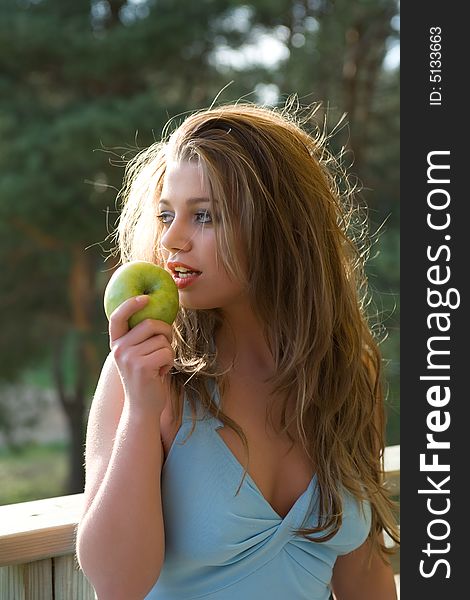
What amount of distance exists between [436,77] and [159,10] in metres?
7.67

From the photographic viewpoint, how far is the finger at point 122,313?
1415mm

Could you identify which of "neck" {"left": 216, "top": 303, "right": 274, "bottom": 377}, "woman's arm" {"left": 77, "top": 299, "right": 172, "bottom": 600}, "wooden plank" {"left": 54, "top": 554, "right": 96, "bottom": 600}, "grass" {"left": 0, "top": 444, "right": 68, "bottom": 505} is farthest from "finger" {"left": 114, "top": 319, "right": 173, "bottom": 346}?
"grass" {"left": 0, "top": 444, "right": 68, "bottom": 505}

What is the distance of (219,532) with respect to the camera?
56.2 inches

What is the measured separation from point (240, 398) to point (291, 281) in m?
0.22

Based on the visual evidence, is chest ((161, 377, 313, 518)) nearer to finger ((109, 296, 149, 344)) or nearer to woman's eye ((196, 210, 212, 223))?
finger ((109, 296, 149, 344))

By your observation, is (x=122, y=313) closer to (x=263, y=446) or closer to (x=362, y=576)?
(x=263, y=446)

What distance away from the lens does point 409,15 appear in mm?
1967

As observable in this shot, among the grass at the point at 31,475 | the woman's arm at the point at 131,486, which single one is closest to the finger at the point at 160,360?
the woman's arm at the point at 131,486

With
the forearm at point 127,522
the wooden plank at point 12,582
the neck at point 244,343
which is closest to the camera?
the forearm at point 127,522

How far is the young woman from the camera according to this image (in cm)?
140

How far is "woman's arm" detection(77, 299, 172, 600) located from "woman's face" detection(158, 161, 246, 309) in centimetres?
10

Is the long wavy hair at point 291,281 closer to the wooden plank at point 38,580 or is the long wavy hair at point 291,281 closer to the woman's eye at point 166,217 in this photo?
the woman's eye at point 166,217

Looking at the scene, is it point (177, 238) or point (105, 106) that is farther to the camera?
point (105, 106)

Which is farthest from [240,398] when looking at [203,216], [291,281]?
[203,216]
